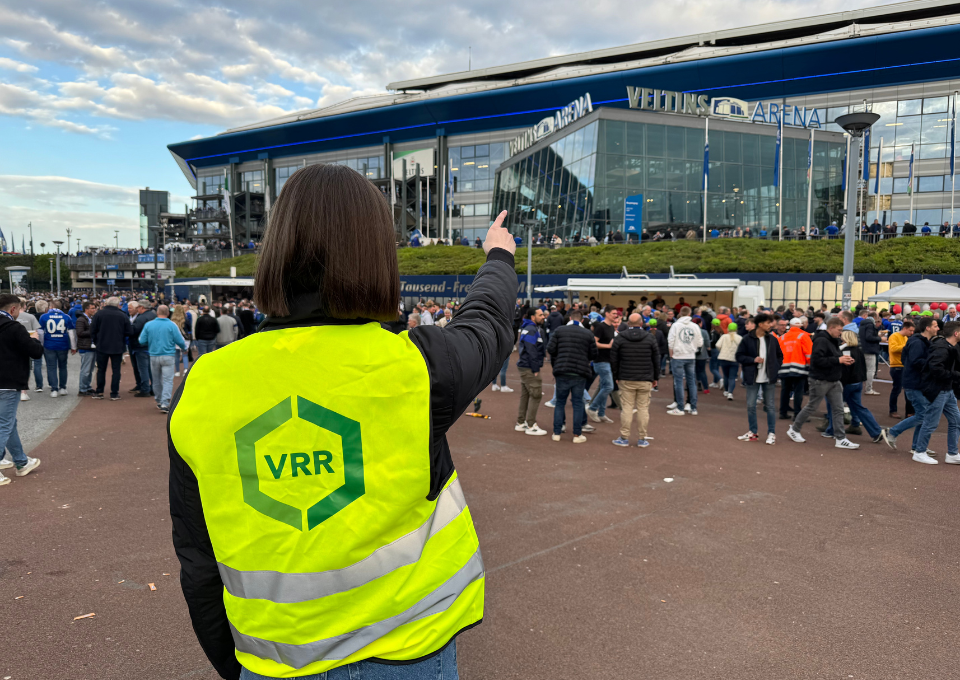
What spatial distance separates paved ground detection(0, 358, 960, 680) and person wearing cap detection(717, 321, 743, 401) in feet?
15.6

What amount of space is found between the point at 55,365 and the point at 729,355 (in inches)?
562

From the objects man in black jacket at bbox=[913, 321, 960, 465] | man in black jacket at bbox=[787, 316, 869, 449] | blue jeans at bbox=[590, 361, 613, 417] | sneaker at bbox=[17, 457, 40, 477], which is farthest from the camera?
blue jeans at bbox=[590, 361, 613, 417]

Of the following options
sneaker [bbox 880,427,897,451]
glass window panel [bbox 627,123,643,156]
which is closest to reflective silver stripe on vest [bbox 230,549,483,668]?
sneaker [bbox 880,427,897,451]

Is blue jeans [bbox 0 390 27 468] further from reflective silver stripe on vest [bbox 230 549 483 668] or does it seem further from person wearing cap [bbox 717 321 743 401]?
person wearing cap [bbox 717 321 743 401]

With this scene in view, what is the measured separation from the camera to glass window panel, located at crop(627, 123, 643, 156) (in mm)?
36938

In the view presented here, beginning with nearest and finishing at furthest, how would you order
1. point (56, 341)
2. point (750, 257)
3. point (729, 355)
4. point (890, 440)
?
point (890, 440) → point (56, 341) → point (729, 355) → point (750, 257)

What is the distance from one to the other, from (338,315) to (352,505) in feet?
1.39

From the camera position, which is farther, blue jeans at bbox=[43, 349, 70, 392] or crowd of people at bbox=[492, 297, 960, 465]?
blue jeans at bbox=[43, 349, 70, 392]

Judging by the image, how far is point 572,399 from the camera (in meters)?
9.28

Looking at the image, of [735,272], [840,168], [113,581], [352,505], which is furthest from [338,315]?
[840,168]

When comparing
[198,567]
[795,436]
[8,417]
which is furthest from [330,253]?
[795,436]

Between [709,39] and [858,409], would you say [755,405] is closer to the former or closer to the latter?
[858,409]

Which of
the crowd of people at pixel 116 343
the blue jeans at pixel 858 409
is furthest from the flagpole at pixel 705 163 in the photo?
the crowd of people at pixel 116 343

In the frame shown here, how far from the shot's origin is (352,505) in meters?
1.35
